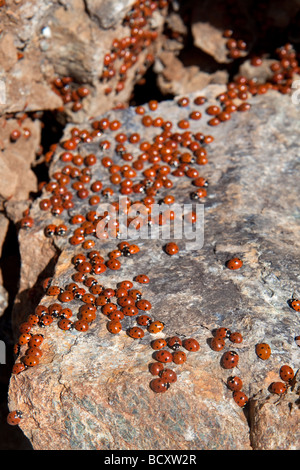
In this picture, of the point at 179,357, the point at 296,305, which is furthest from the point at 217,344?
the point at 296,305

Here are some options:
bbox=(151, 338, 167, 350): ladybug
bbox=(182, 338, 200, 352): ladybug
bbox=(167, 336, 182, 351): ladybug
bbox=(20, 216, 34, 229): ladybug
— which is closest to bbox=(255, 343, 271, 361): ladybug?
bbox=(182, 338, 200, 352): ladybug

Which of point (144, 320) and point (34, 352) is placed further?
point (144, 320)

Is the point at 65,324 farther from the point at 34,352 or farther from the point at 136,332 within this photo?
the point at 136,332

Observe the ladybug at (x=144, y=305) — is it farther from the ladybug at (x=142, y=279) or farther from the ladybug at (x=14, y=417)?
the ladybug at (x=14, y=417)

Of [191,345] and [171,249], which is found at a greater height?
[171,249]

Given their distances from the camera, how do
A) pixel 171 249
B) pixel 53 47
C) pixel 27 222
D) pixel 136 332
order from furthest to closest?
pixel 53 47
pixel 27 222
pixel 171 249
pixel 136 332

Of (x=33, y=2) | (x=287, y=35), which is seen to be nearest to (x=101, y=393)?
(x=33, y=2)

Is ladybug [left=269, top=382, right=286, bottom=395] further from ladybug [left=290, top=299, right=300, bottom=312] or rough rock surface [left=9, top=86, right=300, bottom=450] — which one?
ladybug [left=290, top=299, right=300, bottom=312]

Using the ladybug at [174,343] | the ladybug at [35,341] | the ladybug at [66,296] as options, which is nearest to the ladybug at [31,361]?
the ladybug at [35,341]
